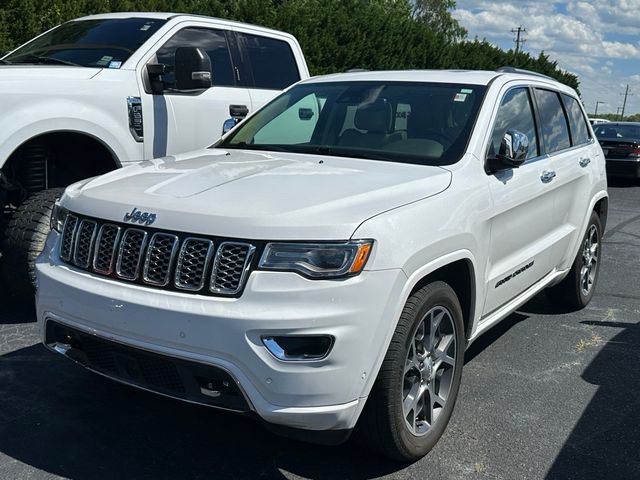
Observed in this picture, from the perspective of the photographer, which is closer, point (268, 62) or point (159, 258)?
point (159, 258)

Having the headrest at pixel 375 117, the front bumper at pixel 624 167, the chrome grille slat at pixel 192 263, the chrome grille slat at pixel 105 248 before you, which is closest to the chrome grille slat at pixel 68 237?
the chrome grille slat at pixel 105 248

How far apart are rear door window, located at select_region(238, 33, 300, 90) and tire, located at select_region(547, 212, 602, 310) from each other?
3163 millimetres

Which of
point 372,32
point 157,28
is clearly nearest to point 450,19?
point 372,32

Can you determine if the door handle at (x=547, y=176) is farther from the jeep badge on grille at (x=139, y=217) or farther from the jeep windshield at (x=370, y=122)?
the jeep badge on grille at (x=139, y=217)

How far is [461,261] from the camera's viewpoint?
352 cm

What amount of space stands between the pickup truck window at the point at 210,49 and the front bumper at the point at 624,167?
41.3ft

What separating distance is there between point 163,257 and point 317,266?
2.13 feet

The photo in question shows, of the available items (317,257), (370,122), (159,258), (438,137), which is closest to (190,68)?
(370,122)

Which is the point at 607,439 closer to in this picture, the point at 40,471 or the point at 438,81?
the point at 438,81

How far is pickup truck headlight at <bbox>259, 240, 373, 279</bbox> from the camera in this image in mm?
2771

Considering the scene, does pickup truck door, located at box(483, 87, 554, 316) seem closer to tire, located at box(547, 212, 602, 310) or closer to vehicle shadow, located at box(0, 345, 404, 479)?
tire, located at box(547, 212, 602, 310)

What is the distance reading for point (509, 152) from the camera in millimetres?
3838

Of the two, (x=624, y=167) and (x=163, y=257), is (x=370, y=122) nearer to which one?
(x=163, y=257)

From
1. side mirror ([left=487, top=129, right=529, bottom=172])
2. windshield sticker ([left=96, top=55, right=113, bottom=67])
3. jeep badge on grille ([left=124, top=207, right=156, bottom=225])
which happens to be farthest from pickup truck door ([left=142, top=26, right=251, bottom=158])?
side mirror ([left=487, top=129, right=529, bottom=172])
